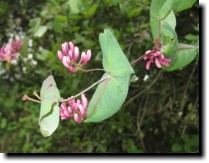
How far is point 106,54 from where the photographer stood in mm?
774

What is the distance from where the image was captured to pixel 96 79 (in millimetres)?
1718

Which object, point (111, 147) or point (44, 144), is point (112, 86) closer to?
point (111, 147)

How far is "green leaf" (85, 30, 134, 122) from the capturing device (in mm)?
731

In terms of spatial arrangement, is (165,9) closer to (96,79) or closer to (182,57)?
(182,57)

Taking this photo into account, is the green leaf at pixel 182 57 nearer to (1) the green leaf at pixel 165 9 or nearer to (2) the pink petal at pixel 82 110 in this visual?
(1) the green leaf at pixel 165 9

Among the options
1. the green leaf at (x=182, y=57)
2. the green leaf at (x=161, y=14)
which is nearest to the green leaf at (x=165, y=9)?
the green leaf at (x=161, y=14)

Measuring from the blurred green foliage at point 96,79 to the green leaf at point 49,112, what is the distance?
0.65 m

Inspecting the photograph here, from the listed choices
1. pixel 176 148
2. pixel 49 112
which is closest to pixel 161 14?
pixel 49 112

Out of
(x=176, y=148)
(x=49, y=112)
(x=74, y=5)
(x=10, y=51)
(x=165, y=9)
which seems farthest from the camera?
(x=176, y=148)

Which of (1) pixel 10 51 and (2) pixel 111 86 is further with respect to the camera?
(1) pixel 10 51

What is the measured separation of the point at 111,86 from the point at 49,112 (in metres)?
0.12

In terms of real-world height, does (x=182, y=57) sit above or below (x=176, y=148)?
above

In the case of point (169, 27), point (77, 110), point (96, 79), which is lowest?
point (96, 79)

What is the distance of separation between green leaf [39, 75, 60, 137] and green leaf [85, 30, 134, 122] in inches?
2.5
